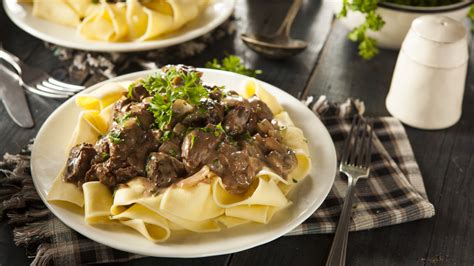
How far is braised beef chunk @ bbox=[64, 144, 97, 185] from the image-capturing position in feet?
8.71

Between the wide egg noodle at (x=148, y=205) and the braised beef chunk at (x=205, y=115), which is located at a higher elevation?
the braised beef chunk at (x=205, y=115)

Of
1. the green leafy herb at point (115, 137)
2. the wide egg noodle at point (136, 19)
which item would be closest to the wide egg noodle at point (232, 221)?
the green leafy herb at point (115, 137)

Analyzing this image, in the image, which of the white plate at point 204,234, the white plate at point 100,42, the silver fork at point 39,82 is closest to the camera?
the white plate at point 204,234

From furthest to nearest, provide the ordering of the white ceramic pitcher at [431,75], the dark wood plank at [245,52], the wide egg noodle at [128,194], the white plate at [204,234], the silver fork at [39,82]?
the silver fork at [39,82], the dark wood plank at [245,52], the white ceramic pitcher at [431,75], the wide egg noodle at [128,194], the white plate at [204,234]

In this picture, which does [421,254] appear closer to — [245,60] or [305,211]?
[305,211]

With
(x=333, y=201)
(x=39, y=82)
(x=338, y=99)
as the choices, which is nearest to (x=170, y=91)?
(x=333, y=201)

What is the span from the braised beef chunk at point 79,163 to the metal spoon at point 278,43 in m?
1.62

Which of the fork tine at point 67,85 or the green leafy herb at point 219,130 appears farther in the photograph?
the fork tine at point 67,85

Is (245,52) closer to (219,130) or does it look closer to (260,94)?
(260,94)

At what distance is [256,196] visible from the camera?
2547 millimetres

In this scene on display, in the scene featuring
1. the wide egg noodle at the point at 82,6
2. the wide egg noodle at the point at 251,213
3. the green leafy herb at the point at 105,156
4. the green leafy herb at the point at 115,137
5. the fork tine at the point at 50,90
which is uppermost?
the green leafy herb at the point at 115,137

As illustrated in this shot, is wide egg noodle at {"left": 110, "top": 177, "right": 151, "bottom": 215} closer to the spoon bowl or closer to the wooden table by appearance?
the wooden table

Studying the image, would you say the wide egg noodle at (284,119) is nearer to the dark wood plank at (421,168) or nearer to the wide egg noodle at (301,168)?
the wide egg noodle at (301,168)

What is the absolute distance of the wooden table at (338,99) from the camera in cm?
273
